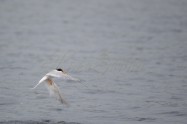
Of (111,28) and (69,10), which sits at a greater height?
(69,10)

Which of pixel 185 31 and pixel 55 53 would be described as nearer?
pixel 55 53

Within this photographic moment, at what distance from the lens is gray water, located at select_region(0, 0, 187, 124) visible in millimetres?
14086

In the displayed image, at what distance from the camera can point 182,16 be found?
3020 cm

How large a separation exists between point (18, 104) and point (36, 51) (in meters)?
7.94

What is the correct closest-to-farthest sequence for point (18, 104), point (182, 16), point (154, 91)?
point (18, 104), point (154, 91), point (182, 16)

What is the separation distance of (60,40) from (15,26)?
3966 mm

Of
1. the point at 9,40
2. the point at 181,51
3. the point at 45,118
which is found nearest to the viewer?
the point at 45,118

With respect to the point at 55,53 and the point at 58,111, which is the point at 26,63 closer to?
the point at 55,53

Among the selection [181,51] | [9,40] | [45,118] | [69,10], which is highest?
[69,10]

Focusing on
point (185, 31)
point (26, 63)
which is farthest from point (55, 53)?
point (185, 31)

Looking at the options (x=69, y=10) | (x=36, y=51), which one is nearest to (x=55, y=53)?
(x=36, y=51)

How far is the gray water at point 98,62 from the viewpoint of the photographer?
46.2 ft

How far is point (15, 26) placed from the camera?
28844 millimetres

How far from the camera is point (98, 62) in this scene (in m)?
20.0
